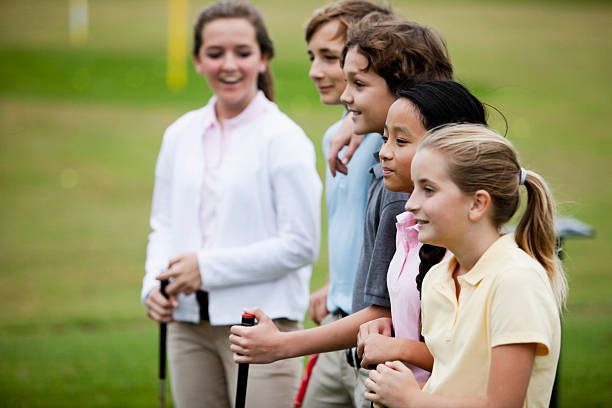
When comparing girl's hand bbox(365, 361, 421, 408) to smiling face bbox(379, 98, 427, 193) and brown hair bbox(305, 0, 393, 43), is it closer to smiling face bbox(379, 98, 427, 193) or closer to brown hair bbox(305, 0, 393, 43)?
smiling face bbox(379, 98, 427, 193)

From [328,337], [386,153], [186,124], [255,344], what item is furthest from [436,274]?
[186,124]

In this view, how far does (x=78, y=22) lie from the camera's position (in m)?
32.2

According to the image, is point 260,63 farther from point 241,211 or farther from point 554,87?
point 554,87

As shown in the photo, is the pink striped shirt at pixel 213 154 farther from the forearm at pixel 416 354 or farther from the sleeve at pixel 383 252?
the forearm at pixel 416 354

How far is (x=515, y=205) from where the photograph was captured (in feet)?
8.30

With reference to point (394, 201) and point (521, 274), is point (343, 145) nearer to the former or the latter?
point (394, 201)

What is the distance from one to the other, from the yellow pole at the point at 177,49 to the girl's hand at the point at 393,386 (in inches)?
911

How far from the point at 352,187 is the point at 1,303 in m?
7.45

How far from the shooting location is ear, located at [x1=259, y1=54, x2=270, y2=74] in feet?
14.5

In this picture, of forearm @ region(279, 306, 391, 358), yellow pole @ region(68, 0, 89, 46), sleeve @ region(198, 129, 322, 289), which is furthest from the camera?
yellow pole @ region(68, 0, 89, 46)

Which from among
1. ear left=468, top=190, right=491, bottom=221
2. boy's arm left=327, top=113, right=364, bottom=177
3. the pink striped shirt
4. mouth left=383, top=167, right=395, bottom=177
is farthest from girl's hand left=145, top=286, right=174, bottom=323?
ear left=468, top=190, right=491, bottom=221

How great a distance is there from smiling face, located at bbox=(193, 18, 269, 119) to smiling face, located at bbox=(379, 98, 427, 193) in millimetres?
1518

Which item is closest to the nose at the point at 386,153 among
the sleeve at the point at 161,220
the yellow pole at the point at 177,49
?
the sleeve at the point at 161,220

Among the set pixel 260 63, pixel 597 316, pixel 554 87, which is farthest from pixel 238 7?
pixel 554 87
